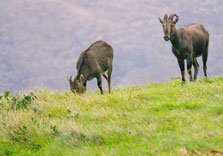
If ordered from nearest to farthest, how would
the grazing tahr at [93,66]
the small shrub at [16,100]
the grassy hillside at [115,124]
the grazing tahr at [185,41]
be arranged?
the grassy hillside at [115,124], the small shrub at [16,100], the grazing tahr at [93,66], the grazing tahr at [185,41]

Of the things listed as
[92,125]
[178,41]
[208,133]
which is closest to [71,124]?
[92,125]

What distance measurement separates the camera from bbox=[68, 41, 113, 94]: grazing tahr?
27.5m

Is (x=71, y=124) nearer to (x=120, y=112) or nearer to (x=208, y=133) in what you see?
(x=120, y=112)

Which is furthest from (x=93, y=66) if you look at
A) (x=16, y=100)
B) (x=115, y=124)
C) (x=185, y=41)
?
(x=115, y=124)

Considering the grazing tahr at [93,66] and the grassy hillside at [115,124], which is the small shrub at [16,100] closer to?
the grassy hillside at [115,124]

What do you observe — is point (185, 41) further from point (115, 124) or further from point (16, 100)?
point (115, 124)

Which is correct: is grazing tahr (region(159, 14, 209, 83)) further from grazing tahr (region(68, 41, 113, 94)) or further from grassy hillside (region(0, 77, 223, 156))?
grassy hillside (region(0, 77, 223, 156))

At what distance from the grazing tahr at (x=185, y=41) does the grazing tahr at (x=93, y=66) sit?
320 cm

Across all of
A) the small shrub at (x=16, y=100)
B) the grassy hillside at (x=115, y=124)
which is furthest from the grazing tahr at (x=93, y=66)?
the grassy hillside at (x=115, y=124)

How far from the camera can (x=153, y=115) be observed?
17328 mm

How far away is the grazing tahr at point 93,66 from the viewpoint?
27.5 meters

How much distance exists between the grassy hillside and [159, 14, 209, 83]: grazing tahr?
7.34 metres

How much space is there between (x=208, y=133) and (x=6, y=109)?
6767 mm

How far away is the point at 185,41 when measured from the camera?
2884 centimetres
